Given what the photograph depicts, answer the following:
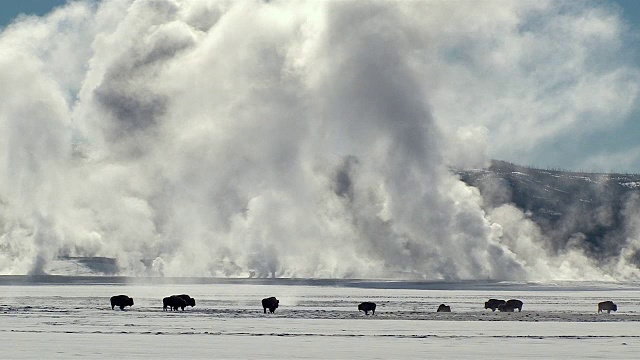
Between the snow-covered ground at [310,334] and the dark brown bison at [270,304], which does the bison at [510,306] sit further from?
the dark brown bison at [270,304]

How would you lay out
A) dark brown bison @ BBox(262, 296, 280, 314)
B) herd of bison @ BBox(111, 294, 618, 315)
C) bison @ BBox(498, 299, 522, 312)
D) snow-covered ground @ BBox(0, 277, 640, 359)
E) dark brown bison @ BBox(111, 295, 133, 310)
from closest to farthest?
1. snow-covered ground @ BBox(0, 277, 640, 359)
2. dark brown bison @ BBox(262, 296, 280, 314)
3. herd of bison @ BBox(111, 294, 618, 315)
4. dark brown bison @ BBox(111, 295, 133, 310)
5. bison @ BBox(498, 299, 522, 312)

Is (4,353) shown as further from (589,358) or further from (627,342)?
(627,342)

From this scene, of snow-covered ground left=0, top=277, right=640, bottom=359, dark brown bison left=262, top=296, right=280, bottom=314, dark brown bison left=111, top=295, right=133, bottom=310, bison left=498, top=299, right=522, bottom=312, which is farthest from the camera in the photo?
bison left=498, top=299, right=522, bottom=312

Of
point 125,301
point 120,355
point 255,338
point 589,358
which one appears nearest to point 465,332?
point 255,338

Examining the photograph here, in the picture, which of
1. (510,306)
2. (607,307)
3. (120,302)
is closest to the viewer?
(607,307)

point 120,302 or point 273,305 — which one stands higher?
point 120,302

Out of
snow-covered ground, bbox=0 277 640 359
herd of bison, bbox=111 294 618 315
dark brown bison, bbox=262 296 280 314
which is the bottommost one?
A: snow-covered ground, bbox=0 277 640 359

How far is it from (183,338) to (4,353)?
11551mm

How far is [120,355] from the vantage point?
42.8 metres

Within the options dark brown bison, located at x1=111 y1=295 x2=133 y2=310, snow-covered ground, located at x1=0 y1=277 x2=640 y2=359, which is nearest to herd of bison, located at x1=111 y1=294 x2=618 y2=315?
dark brown bison, located at x1=111 y1=295 x2=133 y2=310

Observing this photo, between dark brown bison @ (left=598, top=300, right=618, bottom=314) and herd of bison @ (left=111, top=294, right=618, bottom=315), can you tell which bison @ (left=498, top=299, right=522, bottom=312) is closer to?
herd of bison @ (left=111, top=294, right=618, bottom=315)

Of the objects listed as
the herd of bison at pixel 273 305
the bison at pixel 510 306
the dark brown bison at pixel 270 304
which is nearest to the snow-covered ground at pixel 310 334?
the herd of bison at pixel 273 305

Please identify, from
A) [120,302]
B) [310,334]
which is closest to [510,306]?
[120,302]

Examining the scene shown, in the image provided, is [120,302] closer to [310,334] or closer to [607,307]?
[310,334]
